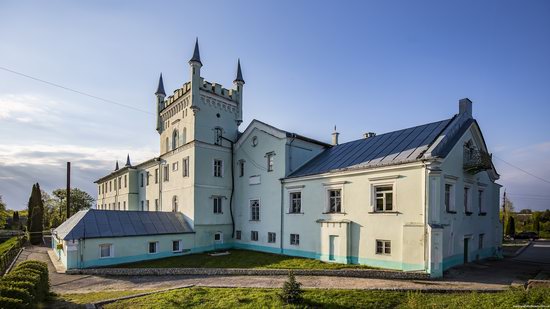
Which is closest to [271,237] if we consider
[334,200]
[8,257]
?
[334,200]

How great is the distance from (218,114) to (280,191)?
984 cm

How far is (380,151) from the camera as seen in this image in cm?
2006

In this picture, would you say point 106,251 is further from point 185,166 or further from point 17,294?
point 17,294

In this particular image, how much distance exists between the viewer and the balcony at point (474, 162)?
1855 cm

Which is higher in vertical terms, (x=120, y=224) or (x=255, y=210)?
(x=255, y=210)

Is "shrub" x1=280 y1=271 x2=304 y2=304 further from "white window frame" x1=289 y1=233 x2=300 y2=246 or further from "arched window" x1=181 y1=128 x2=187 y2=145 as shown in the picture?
"arched window" x1=181 y1=128 x2=187 y2=145

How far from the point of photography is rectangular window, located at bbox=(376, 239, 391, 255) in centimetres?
1691

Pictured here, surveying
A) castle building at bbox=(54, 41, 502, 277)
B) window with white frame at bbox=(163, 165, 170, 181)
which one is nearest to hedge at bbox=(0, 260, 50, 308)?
castle building at bbox=(54, 41, 502, 277)

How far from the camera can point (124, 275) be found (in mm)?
17906

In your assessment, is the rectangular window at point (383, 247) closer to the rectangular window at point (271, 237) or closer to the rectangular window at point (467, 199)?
the rectangular window at point (467, 199)

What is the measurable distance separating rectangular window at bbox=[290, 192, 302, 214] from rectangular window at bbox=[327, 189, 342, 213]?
8.69 ft

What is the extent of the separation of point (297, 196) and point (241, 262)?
629 centimetres

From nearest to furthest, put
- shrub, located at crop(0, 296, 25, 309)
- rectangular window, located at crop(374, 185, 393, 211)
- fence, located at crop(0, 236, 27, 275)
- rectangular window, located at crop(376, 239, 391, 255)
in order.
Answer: shrub, located at crop(0, 296, 25, 309) → rectangular window, located at crop(376, 239, 391, 255) → rectangular window, located at crop(374, 185, 393, 211) → fence, located at crop(0, 236, 27, 275)

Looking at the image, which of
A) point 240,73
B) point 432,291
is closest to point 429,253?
point 432,291
